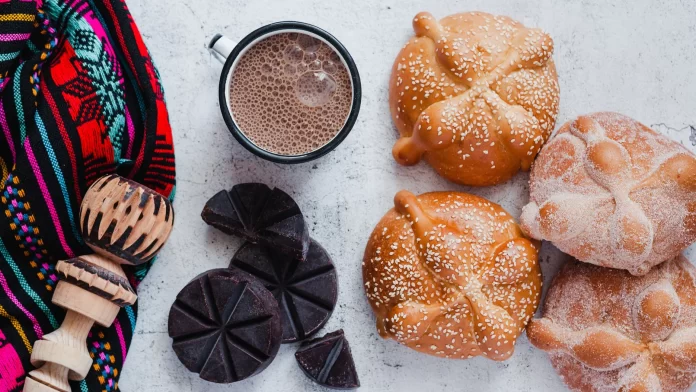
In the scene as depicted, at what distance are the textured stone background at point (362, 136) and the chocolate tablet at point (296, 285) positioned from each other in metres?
0.07

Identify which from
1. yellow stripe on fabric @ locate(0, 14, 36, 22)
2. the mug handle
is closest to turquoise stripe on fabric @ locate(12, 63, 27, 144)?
yellow stripe on fabric @ locate(0, 14, 36, 22)

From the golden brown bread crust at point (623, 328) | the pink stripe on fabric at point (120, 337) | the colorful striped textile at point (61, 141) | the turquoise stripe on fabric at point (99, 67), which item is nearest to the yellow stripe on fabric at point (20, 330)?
the colorful striped textile at point (61, 141)

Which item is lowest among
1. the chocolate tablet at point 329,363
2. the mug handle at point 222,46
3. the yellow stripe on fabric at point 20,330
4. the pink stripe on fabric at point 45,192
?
the chocolate tablet at point 329,363

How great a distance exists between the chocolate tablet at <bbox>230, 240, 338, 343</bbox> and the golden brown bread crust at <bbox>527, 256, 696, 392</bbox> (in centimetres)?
54

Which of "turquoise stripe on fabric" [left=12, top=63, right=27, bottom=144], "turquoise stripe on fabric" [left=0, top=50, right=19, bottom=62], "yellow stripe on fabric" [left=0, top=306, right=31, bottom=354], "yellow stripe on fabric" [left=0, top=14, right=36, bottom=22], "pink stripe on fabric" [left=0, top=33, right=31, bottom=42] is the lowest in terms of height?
"yellow stripe on fabric" [left=0, top=306, right=31, bottom=354]

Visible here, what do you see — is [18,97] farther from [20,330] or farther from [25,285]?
[20,330]

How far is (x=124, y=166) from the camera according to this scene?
5.50 ft

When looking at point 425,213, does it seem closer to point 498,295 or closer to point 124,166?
point 498,295

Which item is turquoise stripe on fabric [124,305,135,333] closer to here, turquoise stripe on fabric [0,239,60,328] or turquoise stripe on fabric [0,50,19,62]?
turquoise stripe on fabric [0,239,60,328]

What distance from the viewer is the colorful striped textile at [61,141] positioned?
1551mm

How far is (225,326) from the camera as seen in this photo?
1585mm

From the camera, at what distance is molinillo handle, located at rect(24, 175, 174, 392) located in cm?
148

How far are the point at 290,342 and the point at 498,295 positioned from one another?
21.7 inches

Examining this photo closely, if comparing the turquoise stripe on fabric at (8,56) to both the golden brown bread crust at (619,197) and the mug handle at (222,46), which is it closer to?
the mug handle at (222,46)
